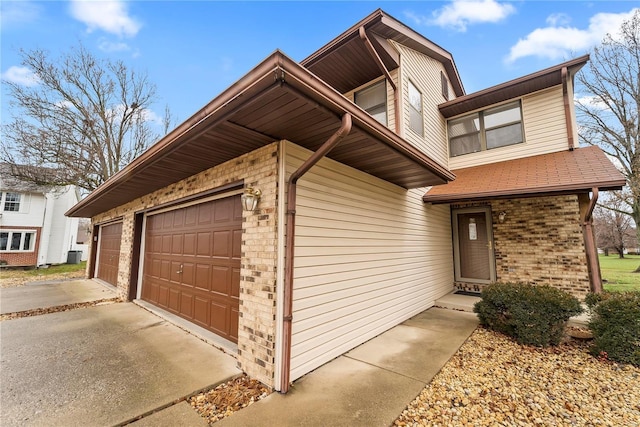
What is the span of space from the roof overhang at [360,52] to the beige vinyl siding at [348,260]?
321 centimetres

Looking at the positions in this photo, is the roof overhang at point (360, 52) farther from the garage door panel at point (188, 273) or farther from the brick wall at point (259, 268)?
the garage door panel at point (188, 273)

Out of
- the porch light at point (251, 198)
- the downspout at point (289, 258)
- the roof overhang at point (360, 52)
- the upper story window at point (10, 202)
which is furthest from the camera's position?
the upper story window at point (10, 202)

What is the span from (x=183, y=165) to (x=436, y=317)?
5.69m

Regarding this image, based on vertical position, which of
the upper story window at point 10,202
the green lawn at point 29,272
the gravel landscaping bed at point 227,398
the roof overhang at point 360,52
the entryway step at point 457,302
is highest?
the roof overhang at point 360,52

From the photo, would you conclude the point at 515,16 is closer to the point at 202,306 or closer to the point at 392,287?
the point at 392,287

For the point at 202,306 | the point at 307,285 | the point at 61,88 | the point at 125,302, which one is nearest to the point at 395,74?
the point at 307,285

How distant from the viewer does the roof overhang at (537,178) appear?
190 inches

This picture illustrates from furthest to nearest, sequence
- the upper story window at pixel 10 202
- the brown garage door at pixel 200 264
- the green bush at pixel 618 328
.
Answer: the upper story window at pixel 10 202 < the brown garage door at pixel 200 264 < the green bush at pixel 618 328

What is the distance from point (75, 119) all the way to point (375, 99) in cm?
1603

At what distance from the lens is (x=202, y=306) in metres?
4.66

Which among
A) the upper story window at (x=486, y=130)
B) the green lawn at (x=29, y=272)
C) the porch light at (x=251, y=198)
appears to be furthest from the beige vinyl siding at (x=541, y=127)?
the green lawn at (x=29, y=272)

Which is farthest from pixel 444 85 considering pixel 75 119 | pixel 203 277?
pixel 75 119

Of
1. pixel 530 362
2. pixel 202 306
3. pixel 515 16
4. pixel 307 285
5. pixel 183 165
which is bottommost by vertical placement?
pixel 530 362

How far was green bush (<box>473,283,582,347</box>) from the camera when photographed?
4031mm
